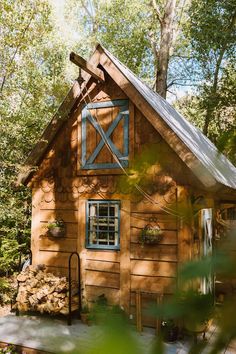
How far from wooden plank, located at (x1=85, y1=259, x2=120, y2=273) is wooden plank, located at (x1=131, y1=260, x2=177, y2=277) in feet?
1.26

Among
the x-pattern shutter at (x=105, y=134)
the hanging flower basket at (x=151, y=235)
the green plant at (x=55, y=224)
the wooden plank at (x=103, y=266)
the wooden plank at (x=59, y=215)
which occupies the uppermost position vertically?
the x-pattern shutter at (x=105, y=134)

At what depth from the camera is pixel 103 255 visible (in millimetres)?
7211

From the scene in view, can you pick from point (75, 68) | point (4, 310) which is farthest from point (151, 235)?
point (75, 68)

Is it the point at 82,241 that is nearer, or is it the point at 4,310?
the point at 82,241

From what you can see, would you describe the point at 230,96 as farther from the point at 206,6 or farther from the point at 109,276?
the point at 109,276

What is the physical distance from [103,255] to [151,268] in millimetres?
1065

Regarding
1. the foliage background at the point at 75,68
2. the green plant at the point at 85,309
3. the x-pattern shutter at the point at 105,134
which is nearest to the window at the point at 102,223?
the x-pattern shutter at the point at 105,134

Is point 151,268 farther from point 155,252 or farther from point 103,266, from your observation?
point 103,266

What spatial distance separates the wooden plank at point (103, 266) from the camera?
23.2 ft

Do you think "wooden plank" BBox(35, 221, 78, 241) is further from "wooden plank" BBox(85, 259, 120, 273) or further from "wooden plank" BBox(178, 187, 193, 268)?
"wooden plank" BBox(178, 187, 193, 268)

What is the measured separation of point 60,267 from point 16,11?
584cm

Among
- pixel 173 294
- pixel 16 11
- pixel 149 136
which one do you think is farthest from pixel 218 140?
pixel 16 11

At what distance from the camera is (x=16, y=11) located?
26.4ft

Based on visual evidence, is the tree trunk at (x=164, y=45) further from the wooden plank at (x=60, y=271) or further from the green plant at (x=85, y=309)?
the green plant at (x=85, y=309)
